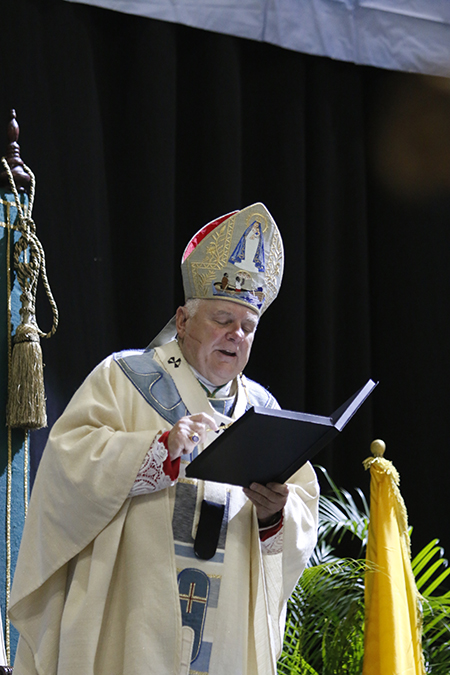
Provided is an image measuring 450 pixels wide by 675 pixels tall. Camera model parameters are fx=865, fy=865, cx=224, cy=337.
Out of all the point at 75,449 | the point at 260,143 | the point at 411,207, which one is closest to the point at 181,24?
the point at 260,143

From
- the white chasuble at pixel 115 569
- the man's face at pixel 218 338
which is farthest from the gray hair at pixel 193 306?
the white chasuble at pixel 115 569

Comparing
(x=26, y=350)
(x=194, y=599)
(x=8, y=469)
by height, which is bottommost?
(x=194, y=599)

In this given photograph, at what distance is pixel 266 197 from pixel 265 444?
203 centimetres

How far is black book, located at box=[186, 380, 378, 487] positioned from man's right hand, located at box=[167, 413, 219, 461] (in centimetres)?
6

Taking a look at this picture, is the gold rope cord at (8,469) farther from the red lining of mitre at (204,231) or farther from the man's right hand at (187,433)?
the man's right hand at (187,433)

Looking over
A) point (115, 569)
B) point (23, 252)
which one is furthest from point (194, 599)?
point (23, 252)

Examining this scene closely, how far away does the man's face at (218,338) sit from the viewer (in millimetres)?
2291

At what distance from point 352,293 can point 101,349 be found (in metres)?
1.28

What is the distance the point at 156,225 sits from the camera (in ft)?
10.9

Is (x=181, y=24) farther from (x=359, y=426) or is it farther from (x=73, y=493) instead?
(x=73, y=493)

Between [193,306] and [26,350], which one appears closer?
[193,306]

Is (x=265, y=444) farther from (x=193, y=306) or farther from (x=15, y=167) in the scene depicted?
(x=15, y=167)

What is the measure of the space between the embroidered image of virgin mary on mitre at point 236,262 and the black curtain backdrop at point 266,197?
869 millimetres

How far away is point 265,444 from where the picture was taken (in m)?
1.92
